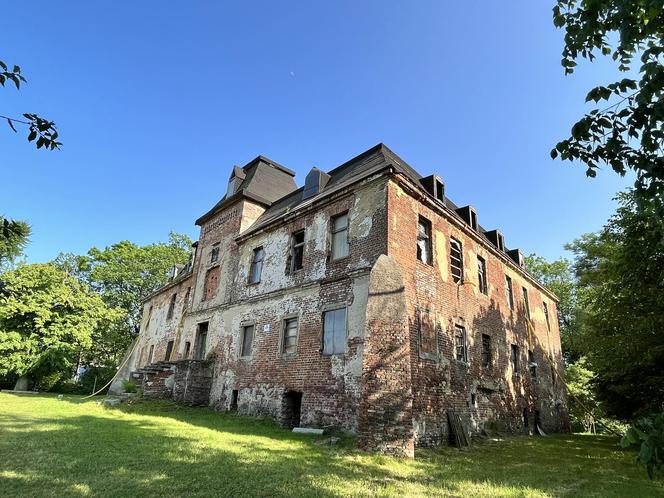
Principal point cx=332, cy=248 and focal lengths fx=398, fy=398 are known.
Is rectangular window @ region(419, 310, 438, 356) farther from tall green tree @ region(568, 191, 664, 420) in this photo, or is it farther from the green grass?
tall green tree @ region(568, 191, 664, 420)

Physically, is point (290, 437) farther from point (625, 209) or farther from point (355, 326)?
point (625, 209)

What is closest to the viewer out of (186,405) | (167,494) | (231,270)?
(167,494)

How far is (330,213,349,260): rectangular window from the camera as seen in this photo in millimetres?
13530

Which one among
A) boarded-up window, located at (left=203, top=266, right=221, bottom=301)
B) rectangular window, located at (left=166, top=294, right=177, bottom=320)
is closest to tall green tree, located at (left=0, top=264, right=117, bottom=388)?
rectangular window, located at (left=166, top=294, right=177, bottom=320)

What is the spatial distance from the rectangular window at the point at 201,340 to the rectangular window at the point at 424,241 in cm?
1095

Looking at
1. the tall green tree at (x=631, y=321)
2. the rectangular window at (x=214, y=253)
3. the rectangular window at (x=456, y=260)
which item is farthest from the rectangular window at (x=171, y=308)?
the tall green tree at (x=631, y=321)

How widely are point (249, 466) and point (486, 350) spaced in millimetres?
11595

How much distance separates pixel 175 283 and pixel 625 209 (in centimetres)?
2308

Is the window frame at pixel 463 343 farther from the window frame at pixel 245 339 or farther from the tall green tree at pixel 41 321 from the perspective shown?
the tall green tree at pixel 41 321

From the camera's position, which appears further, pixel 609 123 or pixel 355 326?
pixel 355 326

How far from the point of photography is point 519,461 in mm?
9875

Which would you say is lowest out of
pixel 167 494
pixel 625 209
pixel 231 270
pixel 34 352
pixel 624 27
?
pixel 167 494

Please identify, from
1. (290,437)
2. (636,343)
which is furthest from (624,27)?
(636,343)

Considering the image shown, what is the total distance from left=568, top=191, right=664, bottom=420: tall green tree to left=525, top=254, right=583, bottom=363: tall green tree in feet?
58.3
